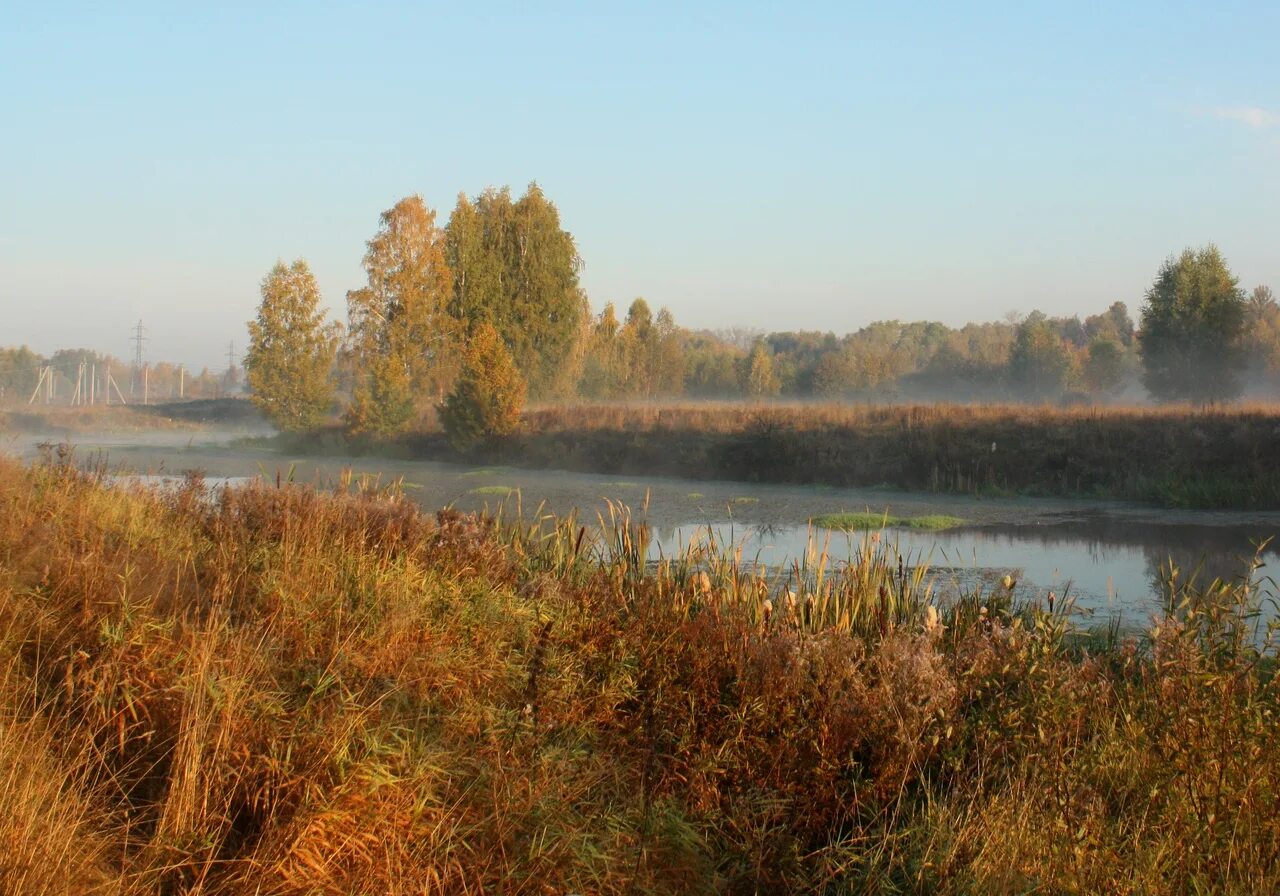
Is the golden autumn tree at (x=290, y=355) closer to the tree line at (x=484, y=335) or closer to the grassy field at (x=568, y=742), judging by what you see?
the tree line at (x=484, y=335)

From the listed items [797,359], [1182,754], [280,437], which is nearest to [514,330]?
[280,437]

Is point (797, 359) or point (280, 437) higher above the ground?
point (797, 359)

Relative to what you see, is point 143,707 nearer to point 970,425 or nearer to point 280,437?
point 970,425

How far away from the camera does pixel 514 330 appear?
5038cm

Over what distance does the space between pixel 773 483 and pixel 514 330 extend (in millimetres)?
24802

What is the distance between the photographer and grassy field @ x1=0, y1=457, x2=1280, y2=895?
3744 millimetres

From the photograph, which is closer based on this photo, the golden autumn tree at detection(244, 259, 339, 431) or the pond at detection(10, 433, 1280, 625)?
the pond at detection(10, 433, 1280, 625)

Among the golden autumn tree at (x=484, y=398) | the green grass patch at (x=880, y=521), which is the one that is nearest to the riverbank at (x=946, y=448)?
the golden autumn tree at (x=484, y=398)

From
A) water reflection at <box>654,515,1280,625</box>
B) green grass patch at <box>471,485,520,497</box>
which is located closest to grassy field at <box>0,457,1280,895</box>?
water reflection at <box>654,515,1280,625</box>

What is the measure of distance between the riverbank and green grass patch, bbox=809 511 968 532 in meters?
6.26

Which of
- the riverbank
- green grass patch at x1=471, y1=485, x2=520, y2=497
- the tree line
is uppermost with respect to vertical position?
the tree line

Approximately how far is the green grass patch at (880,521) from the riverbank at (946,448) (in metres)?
6.26

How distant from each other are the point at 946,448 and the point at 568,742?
23408 millimetres

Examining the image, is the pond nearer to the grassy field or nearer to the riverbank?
the riverbank
